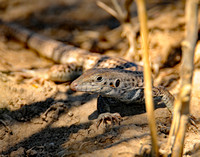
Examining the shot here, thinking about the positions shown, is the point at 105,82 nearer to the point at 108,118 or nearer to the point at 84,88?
the point at 84,88

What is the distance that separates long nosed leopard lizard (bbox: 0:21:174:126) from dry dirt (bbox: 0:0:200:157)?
0.71 feet

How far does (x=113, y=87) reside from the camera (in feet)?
10.5

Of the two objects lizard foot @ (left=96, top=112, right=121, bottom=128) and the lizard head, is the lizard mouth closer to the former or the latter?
the lizard head

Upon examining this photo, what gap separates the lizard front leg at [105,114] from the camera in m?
3.29

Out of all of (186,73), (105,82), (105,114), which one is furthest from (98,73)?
(186,73)

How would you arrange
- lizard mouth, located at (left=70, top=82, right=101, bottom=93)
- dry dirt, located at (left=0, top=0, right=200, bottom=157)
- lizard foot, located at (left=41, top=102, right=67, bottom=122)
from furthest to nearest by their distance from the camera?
lizard foot, located at (left=41, top=102, right=67, bottom=122)
lizard mouth, located at (left=70, top=82, right=101, bottom=93)
dry dirt, located at (left=0, top=0, right=200, bottom=157)

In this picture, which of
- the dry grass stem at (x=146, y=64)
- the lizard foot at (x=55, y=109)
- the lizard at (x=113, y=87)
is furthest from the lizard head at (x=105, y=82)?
the dry grass stem at (x=146, y=64)

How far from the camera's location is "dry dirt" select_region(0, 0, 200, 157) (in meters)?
2.77

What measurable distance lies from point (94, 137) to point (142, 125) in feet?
2.25

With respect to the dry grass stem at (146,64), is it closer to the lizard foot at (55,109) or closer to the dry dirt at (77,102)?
the dry dirt at (77,102)

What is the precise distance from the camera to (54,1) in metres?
8.86

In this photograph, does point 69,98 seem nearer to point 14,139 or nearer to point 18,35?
point 14,139

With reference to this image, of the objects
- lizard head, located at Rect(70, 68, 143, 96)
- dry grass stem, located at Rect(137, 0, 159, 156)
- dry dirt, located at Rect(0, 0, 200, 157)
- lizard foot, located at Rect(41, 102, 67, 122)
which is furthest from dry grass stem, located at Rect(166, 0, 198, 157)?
lizard foot, located at Rect(41, 102, 67, 122)

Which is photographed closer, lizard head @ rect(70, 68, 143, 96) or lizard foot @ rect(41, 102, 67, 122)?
lizard head @ rect(70, 68, 143, 96)
